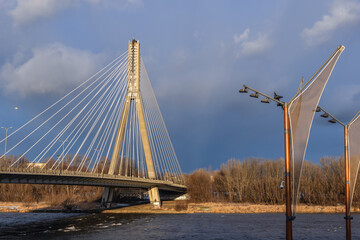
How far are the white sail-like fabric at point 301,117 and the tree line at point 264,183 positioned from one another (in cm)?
6468

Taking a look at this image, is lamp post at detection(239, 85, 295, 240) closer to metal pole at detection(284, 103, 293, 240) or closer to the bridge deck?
metal pole at detection(284, 103, 293, 240)

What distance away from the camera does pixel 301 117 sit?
46.8 feet

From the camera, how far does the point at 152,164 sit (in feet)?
215

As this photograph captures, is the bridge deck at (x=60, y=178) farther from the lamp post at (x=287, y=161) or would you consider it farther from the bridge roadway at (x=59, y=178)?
the lamp post at (x=287, y=161)

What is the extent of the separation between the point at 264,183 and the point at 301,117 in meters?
79.3

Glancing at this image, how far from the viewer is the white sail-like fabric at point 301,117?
45.6 feet

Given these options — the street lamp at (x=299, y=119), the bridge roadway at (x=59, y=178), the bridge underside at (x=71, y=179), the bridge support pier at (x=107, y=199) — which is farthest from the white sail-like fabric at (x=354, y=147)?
the bridge support pier at (x=107, y=199)

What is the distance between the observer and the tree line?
80.2 metres

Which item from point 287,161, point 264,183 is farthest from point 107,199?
point 287,161

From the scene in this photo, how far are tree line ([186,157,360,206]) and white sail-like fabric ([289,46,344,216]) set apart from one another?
64.7 m

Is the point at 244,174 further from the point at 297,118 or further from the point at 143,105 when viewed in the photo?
the point at 297,118

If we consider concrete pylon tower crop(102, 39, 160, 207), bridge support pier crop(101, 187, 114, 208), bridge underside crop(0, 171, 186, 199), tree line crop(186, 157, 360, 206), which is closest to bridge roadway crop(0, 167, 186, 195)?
bridge underside crop(0, 171, 186, 199)

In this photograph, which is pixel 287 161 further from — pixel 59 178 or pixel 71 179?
pixel 71 179

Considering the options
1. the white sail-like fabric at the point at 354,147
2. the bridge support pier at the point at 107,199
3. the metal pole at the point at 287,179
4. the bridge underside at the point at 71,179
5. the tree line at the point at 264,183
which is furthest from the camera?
the tree line at the point at 264,183
